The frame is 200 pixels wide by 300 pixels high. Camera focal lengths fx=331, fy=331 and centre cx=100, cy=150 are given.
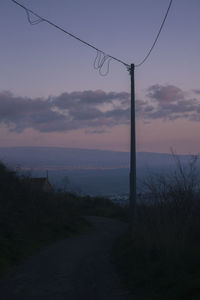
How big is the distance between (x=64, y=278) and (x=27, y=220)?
7498 millimetres

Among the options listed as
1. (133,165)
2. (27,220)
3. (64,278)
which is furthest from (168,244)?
(27,220)

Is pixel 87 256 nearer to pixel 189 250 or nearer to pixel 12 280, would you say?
pixel 12 280

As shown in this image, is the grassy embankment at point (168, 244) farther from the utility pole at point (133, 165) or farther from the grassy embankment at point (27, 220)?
the grassy embankment at point (27, 220)

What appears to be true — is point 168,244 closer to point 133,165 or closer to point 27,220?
point 133,165

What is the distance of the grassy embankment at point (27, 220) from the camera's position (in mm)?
11305

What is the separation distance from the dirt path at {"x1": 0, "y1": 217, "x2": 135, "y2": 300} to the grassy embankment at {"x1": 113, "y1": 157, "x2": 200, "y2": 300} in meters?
0.50

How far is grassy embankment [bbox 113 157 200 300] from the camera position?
6.29 m

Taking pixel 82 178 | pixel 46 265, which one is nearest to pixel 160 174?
pixel 46 265

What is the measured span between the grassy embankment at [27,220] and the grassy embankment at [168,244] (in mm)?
3454

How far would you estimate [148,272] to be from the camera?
7.42 meters

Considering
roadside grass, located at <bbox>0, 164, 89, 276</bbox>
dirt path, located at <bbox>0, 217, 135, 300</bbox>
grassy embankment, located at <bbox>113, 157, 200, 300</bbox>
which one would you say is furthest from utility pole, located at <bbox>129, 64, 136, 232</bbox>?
roadside grass, located at <bbox>0, 164, 89, 276</bbox>

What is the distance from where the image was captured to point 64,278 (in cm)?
803

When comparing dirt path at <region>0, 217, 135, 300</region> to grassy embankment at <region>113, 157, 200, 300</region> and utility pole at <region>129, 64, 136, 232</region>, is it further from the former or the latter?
utility pole at <region>129, 64, 136, 232</region>

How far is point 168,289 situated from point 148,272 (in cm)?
130
